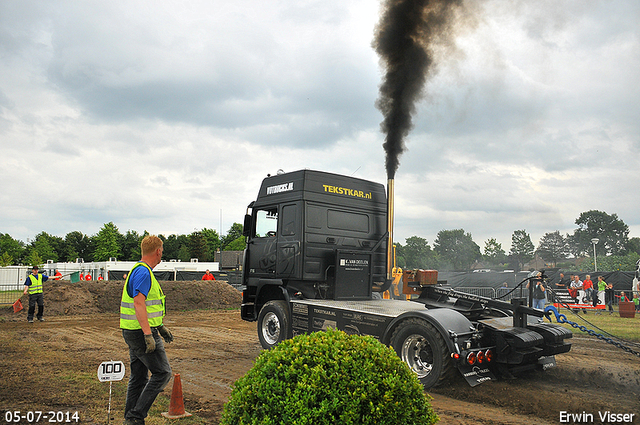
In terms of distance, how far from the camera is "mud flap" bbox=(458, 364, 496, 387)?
621 cm

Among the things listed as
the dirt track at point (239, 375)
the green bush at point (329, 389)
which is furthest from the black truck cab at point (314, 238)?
the green bush at point (329, 389)

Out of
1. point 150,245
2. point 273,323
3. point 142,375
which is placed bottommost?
point 273,323

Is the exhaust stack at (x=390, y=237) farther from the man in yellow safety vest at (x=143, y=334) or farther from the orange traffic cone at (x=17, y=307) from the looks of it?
the orange traffic cone at (x=17, y=307)

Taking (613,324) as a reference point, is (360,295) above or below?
above

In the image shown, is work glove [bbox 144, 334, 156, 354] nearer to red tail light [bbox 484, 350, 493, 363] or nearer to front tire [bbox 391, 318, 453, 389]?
front tire [bbox 391, 318, 453, 389]

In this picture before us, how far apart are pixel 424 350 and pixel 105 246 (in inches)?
3342

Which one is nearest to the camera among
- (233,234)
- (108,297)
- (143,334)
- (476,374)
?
(143,334)

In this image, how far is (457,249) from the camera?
302ft

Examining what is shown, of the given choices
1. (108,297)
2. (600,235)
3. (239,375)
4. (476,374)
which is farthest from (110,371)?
(600,235)

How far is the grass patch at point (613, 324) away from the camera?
→ 13.2 meters

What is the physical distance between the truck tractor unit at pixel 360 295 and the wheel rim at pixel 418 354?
0.6 inches

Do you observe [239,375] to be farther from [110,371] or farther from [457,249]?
[457,249]

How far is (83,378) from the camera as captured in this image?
7.31 metres

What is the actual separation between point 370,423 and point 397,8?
45.3ft
